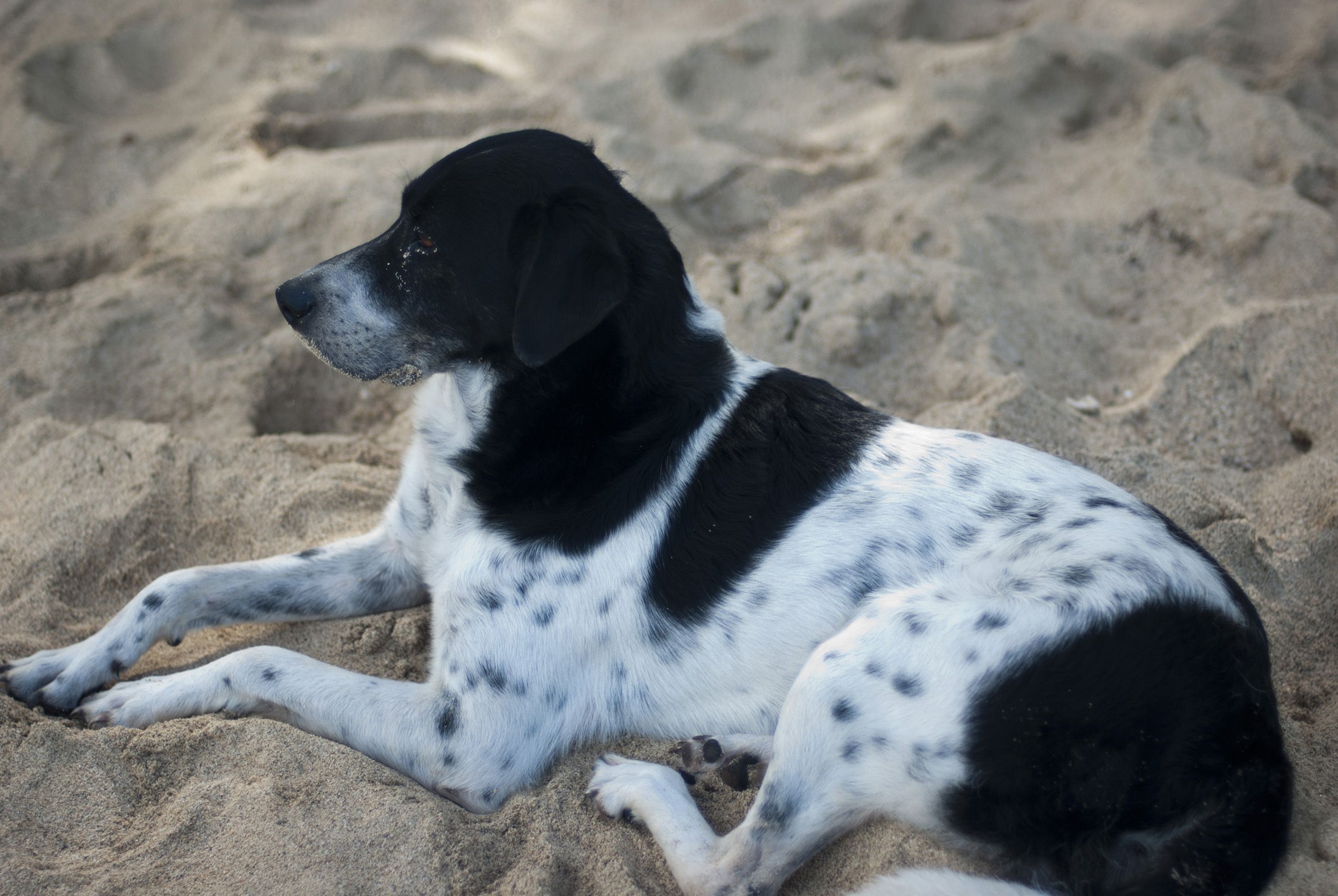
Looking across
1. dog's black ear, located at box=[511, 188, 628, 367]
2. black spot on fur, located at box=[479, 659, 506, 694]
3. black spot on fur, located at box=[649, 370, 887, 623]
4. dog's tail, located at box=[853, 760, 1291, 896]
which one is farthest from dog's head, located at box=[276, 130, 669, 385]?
dog's tail, located at box=[853, 760, 1291, 896]

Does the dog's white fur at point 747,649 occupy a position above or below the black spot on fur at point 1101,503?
below

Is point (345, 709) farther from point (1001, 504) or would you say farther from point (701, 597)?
point (1001, 504)

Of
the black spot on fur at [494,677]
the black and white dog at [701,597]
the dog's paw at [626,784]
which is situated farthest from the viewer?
the black spot on fur at [494,677]

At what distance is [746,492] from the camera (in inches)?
107

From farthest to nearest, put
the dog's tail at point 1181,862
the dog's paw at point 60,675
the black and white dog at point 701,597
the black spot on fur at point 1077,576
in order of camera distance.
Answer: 1. the dog's paw at point 60,675
2. the black spot on fur at point 1077,576
3. the black and white dog at point 701,597
4. the dog's tail at point 1181,862

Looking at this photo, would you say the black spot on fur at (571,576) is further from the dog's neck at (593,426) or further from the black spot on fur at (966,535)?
the black spot on fur at (966,535)

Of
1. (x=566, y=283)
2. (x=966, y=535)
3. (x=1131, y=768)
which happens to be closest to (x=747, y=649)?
(x=966, y=535)

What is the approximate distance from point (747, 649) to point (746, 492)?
0.40 m

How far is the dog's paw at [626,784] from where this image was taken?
253 cm

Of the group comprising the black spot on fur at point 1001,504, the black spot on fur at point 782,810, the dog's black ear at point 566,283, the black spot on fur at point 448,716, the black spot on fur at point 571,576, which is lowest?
the black spot on fur at point 448,716

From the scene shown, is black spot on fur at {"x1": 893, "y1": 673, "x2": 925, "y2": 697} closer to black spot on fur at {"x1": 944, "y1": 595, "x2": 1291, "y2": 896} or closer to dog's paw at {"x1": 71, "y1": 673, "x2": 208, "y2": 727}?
black spot on fur at {"x1": 944, "y1": 595, "x2": 1291, "y2": 896}

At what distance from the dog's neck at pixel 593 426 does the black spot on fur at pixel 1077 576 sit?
97 centimetres

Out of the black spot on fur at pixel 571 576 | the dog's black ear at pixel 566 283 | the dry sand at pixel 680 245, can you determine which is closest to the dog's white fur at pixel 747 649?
the black spot on fur at pixel 571 576

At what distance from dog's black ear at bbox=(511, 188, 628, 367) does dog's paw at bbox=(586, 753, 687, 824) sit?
1024 millimetres
